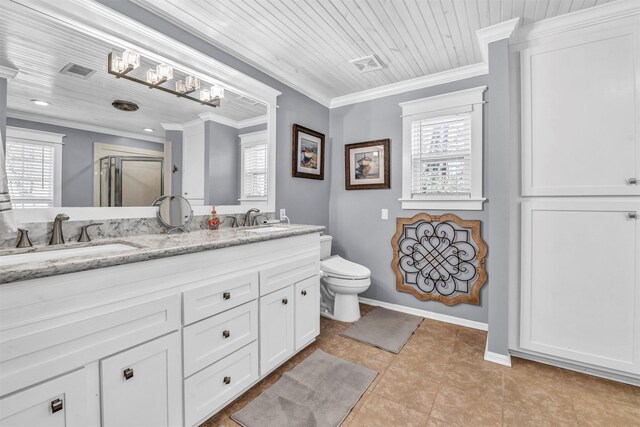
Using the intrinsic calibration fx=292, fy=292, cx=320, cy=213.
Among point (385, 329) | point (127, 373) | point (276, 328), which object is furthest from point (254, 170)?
point (385, 329)

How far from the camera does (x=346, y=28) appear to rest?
83.4 inches

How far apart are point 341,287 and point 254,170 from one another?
1332mm

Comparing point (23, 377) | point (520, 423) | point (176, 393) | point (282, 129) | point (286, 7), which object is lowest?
point (520, 423)

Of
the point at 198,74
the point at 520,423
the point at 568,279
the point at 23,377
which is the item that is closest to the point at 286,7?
the point at 198,74

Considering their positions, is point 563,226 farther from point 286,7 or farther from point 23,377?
point 23,377

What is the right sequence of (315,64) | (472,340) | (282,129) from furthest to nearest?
(282,129) → (315,64) → (472,340)

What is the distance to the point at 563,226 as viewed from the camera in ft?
6.57

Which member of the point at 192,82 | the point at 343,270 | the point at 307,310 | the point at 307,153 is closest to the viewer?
the point at 192,82

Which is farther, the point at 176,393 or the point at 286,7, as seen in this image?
the point at 286,7

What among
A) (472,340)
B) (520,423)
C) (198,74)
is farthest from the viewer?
(472,340)

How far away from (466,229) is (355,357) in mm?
1554

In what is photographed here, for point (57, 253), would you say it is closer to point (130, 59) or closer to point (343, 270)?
point (130, 59)

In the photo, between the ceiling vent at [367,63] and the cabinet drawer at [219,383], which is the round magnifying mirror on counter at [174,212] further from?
the ceiling vent at [367,63]

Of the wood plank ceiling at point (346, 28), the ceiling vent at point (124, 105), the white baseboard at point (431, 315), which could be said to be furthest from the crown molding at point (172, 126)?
the white baseboard at point (431, 315)
